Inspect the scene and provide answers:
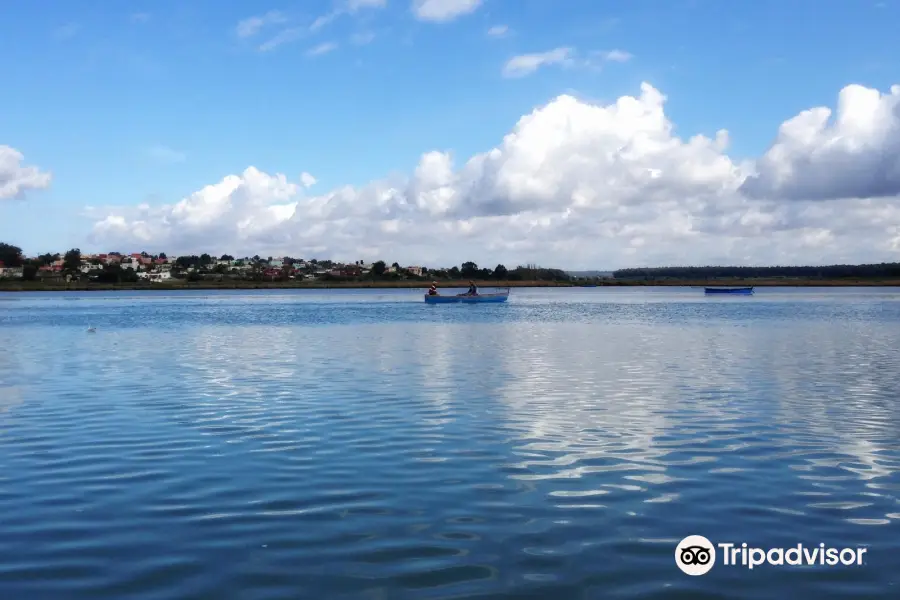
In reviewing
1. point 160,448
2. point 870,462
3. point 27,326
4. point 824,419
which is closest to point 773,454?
point 870,462

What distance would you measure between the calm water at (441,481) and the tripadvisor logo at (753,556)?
159 mm

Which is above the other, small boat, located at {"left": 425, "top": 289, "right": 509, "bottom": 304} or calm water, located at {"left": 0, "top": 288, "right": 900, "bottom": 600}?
small boat, located at {"left": 425, "top": 289, "right": 509, "bottom": 304}

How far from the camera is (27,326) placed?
212 feet

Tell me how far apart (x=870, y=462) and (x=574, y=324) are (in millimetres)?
48098

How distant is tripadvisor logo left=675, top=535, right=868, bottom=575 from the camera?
9133mm

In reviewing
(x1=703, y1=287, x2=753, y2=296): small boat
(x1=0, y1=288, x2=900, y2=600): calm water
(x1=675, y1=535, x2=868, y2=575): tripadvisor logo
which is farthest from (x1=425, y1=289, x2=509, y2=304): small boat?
(x1=675, y1=535, x2=868, y2=575): tripadvisor logo

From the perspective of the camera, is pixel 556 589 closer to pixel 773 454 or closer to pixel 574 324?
pixel 773 454

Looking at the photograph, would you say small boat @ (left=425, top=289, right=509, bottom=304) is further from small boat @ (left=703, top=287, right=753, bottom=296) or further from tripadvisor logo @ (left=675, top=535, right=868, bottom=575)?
tripadvisor logo @ (left=675, top=535, right=868, bottom=575)

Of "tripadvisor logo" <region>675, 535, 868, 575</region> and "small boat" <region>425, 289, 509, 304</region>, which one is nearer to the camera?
"tripadvisor logo" <region>675, 535, 868, 575</region>

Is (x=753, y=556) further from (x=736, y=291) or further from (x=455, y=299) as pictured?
(x=736, y=291)

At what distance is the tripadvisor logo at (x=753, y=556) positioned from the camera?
913 centimetres

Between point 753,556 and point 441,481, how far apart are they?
511 cm

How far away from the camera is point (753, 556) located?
9375 mm

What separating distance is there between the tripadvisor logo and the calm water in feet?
0.52
